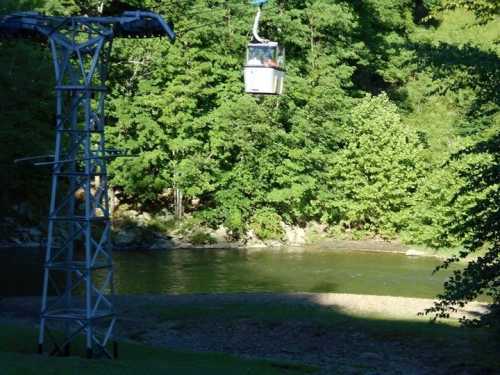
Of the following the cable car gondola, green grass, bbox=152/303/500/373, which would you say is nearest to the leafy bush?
green grass, bbox=152/303/500/373

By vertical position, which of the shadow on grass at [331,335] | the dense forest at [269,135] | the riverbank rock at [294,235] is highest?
the dense forest at [269,135]

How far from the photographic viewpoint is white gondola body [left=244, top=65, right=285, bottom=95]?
22469 millimetres

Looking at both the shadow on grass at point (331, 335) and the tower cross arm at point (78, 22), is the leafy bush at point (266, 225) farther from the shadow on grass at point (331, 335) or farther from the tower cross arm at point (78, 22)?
the tower cross arm at point (78, 22)

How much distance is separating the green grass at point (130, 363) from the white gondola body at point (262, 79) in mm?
7107

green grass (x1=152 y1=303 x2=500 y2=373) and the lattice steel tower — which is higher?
the lattice steel tower

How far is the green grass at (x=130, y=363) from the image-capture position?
14.9 metres

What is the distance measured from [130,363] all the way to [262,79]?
871 cm

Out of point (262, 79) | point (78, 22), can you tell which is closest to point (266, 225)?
point (262, 79)

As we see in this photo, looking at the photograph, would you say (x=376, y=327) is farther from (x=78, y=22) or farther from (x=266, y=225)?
(x=266, y=225)

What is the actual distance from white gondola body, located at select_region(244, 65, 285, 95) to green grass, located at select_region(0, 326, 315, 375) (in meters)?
7.11

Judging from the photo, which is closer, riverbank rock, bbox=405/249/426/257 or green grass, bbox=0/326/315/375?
green grass, bbox=0/326/315/375

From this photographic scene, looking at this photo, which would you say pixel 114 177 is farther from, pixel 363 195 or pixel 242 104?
pixel 363 195

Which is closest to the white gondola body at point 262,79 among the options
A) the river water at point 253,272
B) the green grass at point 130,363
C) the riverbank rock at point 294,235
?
the green grass at point 130,363

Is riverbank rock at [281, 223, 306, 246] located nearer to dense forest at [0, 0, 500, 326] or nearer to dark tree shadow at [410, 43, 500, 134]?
dense forest at [0, 0, 500, 326]
